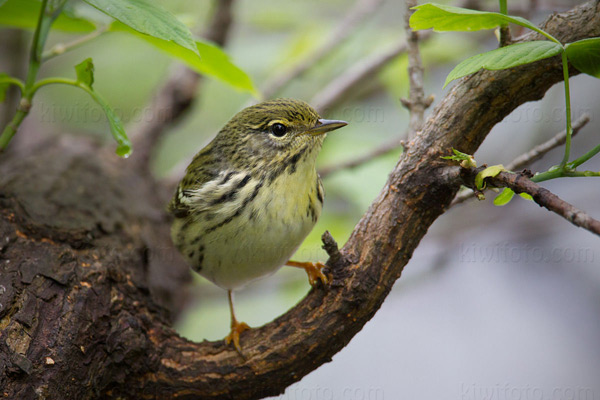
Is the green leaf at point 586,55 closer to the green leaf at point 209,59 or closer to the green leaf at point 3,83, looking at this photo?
the green leaf at point 209,59

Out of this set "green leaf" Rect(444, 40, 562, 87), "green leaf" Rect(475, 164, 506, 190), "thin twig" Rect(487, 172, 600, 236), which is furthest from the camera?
"green leaf" Rect(475, 164, 506, 190)

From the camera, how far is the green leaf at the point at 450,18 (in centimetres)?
163

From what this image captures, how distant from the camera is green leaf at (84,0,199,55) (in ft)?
5.96

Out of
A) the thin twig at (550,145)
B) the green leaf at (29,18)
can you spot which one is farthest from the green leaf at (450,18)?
the green leaf at (29,18)

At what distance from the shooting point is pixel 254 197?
9.02 feet

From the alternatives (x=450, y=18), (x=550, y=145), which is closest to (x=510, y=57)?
(x=450, y=18)

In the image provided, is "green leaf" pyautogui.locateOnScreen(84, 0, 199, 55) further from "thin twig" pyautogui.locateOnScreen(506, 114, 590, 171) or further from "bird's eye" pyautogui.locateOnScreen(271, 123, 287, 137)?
"thin twig" pyautogui.locateOnScreen(506, 114, 590, 171)

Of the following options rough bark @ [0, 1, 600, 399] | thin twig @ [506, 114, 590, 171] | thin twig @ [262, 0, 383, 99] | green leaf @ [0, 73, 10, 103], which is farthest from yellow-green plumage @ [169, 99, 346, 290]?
thin twig @ [262, 0, 383, 99]

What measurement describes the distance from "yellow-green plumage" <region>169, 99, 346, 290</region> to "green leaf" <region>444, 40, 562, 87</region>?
1.23 metres

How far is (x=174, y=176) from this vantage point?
14.7ft

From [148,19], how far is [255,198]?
107 centimetres

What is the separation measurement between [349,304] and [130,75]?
3739 mm

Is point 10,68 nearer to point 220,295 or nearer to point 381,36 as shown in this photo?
point 220,295

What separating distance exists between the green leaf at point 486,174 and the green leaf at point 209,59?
130 centimetres
